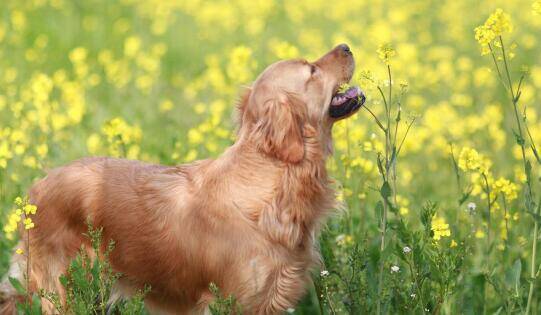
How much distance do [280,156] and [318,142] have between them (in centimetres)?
23

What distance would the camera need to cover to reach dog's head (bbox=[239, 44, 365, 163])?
167 inches

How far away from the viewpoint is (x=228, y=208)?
423 cm

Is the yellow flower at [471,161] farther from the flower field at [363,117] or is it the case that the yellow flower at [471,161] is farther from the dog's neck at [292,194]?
the dog's neck at [292,194]

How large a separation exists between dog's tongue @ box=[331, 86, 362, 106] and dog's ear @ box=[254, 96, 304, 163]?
0.89 ft

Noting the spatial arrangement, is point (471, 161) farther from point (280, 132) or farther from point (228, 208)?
point (228, 208)

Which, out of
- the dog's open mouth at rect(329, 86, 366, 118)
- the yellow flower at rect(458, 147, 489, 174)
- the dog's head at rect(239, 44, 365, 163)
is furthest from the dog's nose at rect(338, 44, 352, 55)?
the yellow flower at rect(458, 147, 489, 174)

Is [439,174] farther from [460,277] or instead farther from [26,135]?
[26,135]

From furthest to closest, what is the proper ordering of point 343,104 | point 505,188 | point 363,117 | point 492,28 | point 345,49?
1. point 363,117
2. point 345,49
3. point 343,104
4. point 505,188
5. point 492,28

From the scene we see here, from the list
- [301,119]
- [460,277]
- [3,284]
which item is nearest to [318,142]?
[301,119]

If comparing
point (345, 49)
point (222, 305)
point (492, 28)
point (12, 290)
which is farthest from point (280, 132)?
point (12, 290)

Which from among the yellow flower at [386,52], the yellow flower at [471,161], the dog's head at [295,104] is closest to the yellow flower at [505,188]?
the yellow flower at [471,161]

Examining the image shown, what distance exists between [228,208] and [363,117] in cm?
418

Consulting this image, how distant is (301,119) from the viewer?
4.35 metres

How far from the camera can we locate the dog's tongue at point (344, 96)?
14.4ft
